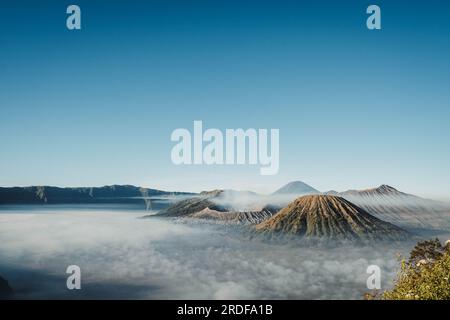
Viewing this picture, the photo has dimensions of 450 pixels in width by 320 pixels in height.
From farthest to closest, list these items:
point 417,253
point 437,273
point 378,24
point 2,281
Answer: point 2,281 → point 417,253 → point 378,24 → point 437,273
